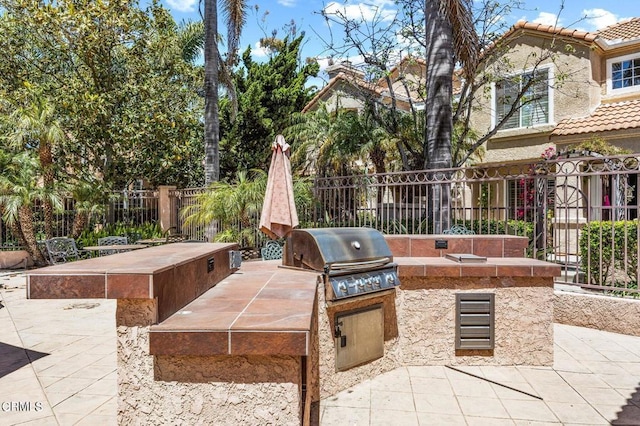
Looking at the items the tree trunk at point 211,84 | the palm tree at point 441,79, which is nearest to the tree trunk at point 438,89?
the palm tree at point 441,79

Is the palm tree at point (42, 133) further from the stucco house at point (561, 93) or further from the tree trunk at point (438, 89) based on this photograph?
the tree trunk at point (438, 89)

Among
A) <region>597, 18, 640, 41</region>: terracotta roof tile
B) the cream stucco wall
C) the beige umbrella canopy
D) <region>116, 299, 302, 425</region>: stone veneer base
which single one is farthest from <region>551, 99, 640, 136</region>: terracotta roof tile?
<region>116, 299, 302, 425</region>: stone veneer base

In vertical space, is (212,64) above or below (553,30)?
below

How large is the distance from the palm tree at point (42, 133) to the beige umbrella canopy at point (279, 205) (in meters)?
8.68

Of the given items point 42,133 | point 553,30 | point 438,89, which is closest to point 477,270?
point 438,89

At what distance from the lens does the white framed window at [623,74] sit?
13.5 m

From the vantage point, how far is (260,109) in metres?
20.1

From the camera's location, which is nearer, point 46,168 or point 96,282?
point 96,282

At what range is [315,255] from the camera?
390cm

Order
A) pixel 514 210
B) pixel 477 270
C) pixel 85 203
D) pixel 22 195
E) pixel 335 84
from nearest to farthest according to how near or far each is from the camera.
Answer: pixel 477 270 → pixel 514 210 → pixel 22 195 → pixel 85 203 → pixel 335 84

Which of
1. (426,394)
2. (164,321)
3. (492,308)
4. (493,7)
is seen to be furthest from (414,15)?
(164,321)

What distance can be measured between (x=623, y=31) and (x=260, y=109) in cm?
1492

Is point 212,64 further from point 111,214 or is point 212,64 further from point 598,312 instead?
point 598,312

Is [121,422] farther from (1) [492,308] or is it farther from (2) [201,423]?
(1) [492,308]
